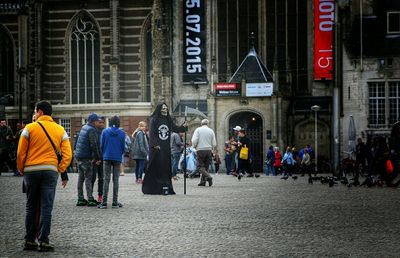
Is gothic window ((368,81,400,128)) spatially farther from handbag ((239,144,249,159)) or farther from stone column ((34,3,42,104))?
stone column ((34,3,42,104))

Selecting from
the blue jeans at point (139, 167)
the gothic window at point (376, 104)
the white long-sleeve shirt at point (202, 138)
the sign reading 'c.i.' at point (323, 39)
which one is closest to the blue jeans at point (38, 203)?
the white long-sleeve shirt at point (202, 138)

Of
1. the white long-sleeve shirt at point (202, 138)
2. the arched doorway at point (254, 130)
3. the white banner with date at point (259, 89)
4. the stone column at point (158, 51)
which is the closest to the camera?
the white long-sleeve shirt at point (202, 138)

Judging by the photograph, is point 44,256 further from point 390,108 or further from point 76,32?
point 76,32

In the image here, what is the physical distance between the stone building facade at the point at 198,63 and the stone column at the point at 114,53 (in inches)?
2.8

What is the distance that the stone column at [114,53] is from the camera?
188 feet

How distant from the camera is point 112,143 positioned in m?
16.2

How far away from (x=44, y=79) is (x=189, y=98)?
12947 mm

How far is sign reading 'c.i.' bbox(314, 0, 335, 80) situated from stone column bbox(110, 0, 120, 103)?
14998 millimetres

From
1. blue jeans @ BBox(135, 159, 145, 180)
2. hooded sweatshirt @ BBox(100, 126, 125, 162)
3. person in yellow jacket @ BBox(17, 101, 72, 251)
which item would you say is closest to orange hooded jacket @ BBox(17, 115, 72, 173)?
person in yellow jacket @ BBox(17, 101, 72, 251)

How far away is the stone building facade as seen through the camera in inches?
1887

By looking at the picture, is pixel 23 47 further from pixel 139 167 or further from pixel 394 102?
pixel 139 167

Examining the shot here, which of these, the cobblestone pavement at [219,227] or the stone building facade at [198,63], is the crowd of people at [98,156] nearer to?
the cobblestone pavement at [219,227]

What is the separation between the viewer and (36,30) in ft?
195

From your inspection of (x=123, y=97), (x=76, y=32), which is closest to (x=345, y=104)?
(x=123, y=97)
